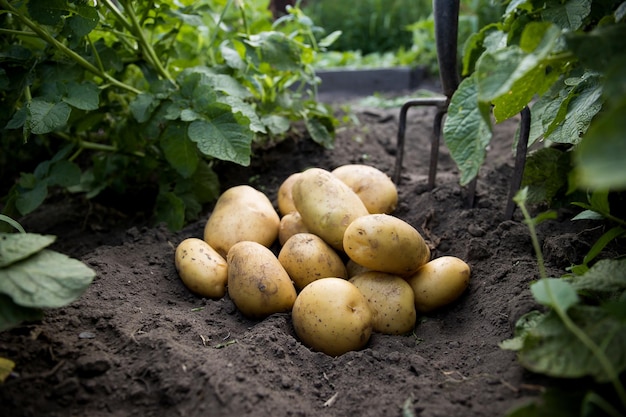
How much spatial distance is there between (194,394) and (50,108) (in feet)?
3.83

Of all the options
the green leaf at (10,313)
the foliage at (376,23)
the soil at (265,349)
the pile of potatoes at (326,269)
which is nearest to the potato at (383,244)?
the pile of potatoes at (326,269)

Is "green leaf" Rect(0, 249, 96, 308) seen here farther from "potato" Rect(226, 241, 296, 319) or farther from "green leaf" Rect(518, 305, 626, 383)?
"green leaf" Rect(518, 305, 626, 383)

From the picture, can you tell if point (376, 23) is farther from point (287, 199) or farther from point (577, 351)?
point (577, 351)

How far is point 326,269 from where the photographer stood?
1779mm

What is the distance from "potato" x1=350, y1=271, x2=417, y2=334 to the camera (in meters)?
1.64

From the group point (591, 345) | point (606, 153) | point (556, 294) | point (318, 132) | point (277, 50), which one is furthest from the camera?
point (318, 132)

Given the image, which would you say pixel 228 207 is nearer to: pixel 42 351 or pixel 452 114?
pixel 42 351

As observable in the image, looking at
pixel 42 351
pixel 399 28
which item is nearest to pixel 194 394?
pixel 42 351

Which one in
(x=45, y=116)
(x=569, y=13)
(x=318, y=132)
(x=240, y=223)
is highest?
(x=569, y=13)

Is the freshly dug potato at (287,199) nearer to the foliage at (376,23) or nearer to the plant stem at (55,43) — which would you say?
the plant stem at (55,43)

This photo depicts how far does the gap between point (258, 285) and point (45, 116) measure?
3.04 ft

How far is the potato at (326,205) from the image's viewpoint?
1832 millimetres

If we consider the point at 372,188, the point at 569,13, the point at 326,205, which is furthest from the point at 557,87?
the point at 326,205

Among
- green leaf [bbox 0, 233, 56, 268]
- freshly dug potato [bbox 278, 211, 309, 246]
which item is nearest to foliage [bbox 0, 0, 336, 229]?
Answer: freshly dug potato [bbox 278, 211, 309, 246]
